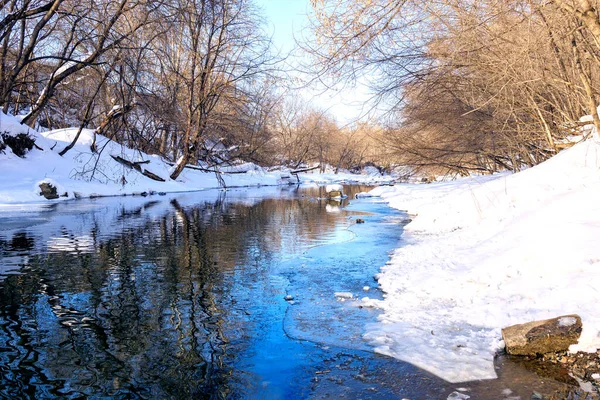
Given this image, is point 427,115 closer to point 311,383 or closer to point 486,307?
point 486,307

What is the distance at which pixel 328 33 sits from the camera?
580 centimetres

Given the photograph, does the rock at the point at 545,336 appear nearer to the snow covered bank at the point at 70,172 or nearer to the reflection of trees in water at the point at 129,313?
the reflection of trees in water at the point at 129,313

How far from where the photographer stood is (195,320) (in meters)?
4.94

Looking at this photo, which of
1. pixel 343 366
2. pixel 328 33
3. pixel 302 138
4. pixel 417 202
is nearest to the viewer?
pixel 343 366

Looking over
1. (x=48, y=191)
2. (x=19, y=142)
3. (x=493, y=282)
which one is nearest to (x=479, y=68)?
(x=493, y=282)

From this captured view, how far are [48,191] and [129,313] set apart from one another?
16220mm

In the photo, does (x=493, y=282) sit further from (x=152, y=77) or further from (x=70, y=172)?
(x=70, y=172)

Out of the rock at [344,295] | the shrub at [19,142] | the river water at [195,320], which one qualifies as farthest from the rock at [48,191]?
the rock at [344,295]

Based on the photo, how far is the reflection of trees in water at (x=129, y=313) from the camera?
360cm

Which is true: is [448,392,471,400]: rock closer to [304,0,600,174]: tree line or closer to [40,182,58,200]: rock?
[304,0,600,174]: tree line

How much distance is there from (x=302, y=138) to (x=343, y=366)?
50336mm

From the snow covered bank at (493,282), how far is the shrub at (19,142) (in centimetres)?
1948

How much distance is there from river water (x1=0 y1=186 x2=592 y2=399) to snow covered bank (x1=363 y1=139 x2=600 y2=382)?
0.98ft

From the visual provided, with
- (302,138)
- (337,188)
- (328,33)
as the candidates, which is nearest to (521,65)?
A: (328,33)
